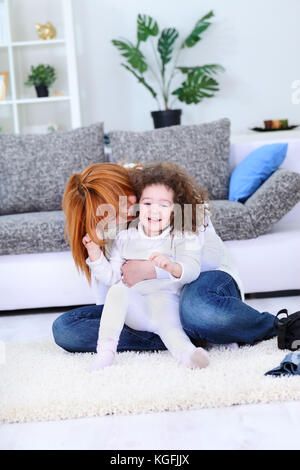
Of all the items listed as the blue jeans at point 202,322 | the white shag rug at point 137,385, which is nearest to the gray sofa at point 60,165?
the blue jeans at point 202,322

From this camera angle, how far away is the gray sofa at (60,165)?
2684 mm

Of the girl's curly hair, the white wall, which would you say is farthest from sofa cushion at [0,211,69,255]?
the white wall

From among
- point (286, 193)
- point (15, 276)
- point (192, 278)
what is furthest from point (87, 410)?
point (286, 193)

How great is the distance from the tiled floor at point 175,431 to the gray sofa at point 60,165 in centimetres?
133

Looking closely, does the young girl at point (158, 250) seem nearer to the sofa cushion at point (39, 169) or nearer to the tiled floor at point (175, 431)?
the tiled floor at point (175, 431)

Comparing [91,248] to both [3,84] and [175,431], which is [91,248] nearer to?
[175,431]

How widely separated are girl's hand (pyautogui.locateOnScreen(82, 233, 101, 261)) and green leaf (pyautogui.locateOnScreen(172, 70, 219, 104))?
3.51m

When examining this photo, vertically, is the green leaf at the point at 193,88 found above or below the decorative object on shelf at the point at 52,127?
above

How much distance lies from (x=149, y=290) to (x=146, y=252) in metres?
0.11

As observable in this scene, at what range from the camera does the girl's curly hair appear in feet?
5.97

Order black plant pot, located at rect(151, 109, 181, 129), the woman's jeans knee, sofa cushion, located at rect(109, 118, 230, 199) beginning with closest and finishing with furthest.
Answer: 1. the woman's jeans knee
2. sofa cushion, located at rect(109, 118, 230, 199)
3. black plant pot, located at rect(151, 109, 181, 129)

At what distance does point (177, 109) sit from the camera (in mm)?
5109

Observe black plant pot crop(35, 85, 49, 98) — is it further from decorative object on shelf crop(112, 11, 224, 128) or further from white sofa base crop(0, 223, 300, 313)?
white sofa base crop(0, 223, 300, 313)

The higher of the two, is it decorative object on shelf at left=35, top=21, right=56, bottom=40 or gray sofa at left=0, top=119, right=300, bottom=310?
decorative object on shelf at left=35, top=21, right=56, bottom=40
